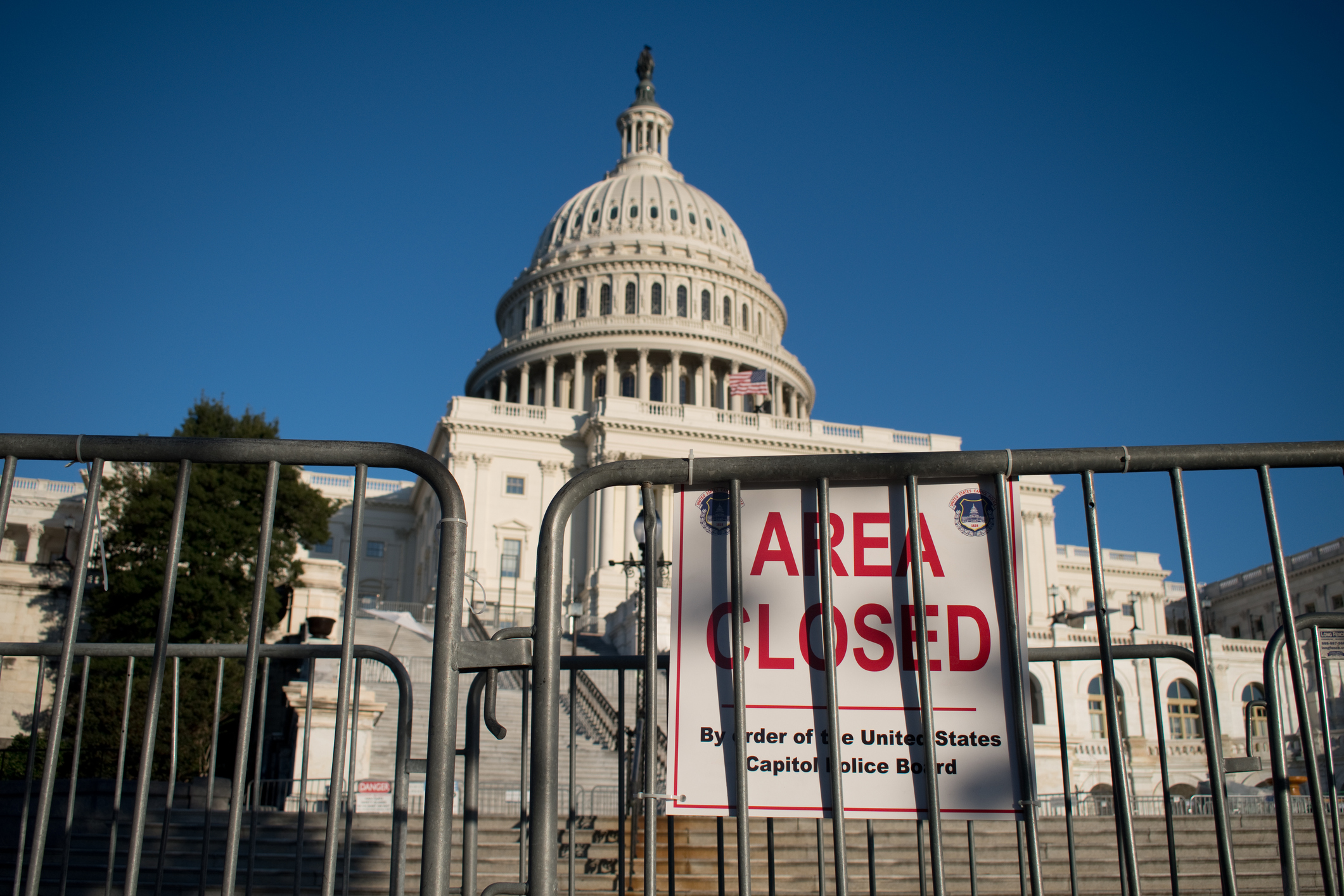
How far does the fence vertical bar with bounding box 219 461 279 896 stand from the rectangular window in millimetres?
51084

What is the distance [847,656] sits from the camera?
13.6 ft

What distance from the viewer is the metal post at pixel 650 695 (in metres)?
3.84

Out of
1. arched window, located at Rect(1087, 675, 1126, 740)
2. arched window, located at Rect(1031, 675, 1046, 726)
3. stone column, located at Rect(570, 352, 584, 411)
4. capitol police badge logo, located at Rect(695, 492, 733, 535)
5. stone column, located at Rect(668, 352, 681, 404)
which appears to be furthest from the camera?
stone column, located at Rect(570, 352, 584, 411)

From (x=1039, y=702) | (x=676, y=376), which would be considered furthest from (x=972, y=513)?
(x=676, y=376)

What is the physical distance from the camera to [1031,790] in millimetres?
3920

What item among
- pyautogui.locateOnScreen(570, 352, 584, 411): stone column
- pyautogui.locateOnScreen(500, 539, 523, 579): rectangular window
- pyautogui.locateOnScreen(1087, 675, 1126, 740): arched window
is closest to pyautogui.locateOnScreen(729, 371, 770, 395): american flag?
pyautogui.locateOnScreen(570, 352, 584, 411): stone column

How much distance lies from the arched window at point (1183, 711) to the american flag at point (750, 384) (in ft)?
86.1

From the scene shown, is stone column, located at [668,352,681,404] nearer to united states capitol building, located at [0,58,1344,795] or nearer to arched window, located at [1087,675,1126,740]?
united states capitol building, located at [0,58,1344,795]

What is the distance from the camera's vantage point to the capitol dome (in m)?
77.8

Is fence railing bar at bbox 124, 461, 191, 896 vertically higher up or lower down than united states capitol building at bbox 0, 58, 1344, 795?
lower down

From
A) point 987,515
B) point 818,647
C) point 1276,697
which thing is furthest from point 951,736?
point 1276,697

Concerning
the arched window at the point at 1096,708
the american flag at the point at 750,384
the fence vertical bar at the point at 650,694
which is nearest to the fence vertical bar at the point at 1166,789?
the fence vertical bar at the point at 650,694

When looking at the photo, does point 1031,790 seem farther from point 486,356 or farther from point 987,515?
point 486,356

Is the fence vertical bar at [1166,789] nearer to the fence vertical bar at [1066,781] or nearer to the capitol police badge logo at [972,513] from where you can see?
the fence vertical bar at [1066,781]
